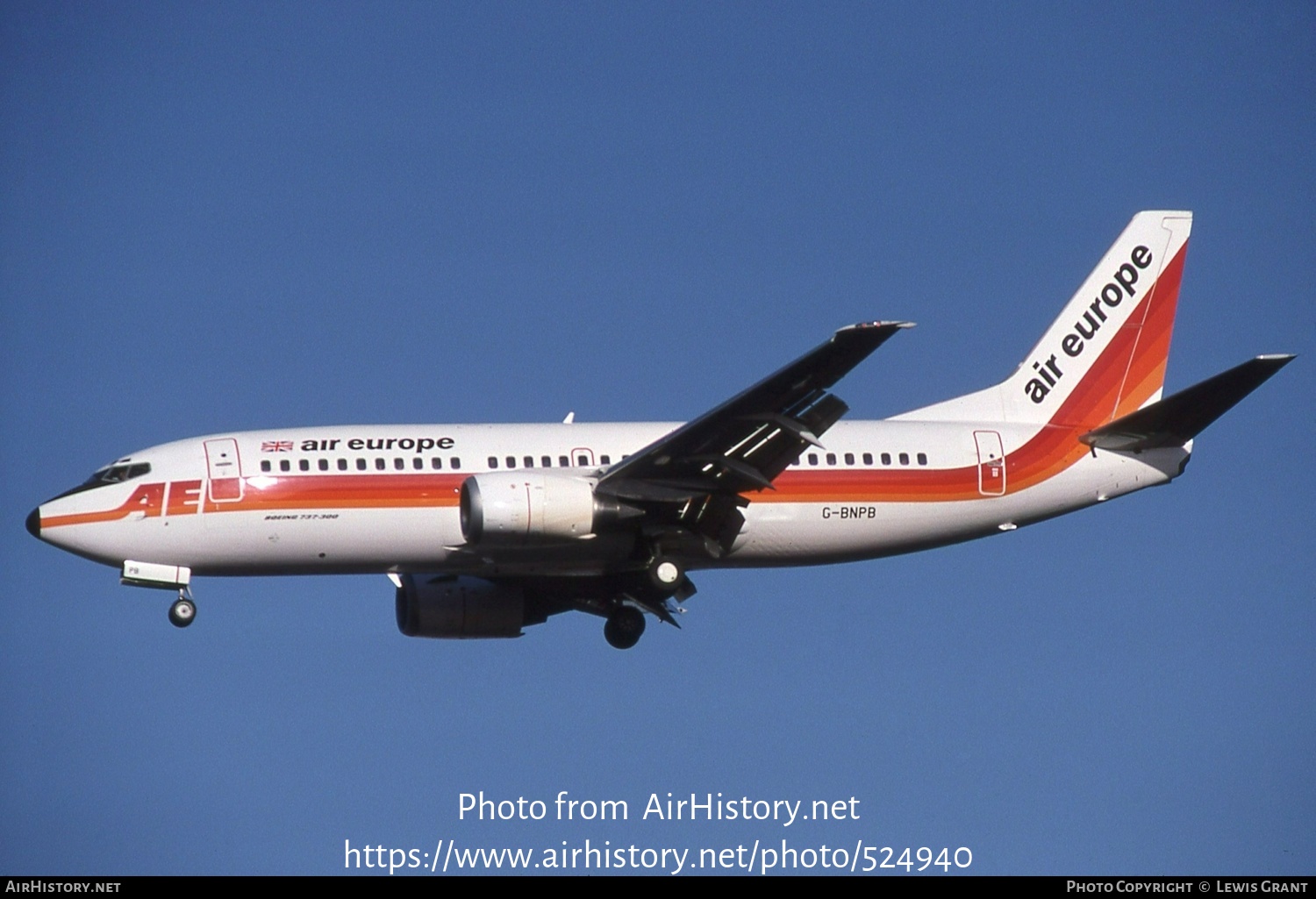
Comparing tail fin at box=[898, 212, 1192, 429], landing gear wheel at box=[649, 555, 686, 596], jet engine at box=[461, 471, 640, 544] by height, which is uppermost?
tail fin at box=[898, 212, 1192, 429]

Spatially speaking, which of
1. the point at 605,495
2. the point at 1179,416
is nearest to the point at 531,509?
the point at 605,495

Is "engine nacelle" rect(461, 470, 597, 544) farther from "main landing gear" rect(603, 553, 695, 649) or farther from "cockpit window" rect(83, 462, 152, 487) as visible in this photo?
"cockpit window" rect(83, 462, 152, 487)

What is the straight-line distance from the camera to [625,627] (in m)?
46.1

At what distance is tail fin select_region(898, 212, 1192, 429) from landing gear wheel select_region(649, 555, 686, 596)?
765cm

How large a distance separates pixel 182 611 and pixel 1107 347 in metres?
Answer: 21.1

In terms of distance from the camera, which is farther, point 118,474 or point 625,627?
point 625,627

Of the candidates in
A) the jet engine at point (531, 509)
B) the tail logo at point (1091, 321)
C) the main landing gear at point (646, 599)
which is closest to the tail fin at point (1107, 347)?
the tail logo at point (1091, 321)

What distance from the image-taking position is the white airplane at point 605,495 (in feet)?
135

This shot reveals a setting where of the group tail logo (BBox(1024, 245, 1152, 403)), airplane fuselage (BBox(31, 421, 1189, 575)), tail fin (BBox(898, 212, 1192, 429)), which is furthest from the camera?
tail logo (BBox(1024, 245, 1152, 403))

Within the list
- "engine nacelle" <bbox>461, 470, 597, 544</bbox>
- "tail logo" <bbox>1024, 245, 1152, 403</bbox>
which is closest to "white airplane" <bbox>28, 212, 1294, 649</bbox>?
"engine nacelle" <bbox>461, 470, 597, 544</bbox>

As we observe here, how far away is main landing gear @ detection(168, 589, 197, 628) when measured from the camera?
139 ft

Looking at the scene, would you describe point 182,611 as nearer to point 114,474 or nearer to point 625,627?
point 114,474

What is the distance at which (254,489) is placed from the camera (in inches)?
1665

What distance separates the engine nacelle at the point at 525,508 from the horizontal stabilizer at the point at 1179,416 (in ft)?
38.3
